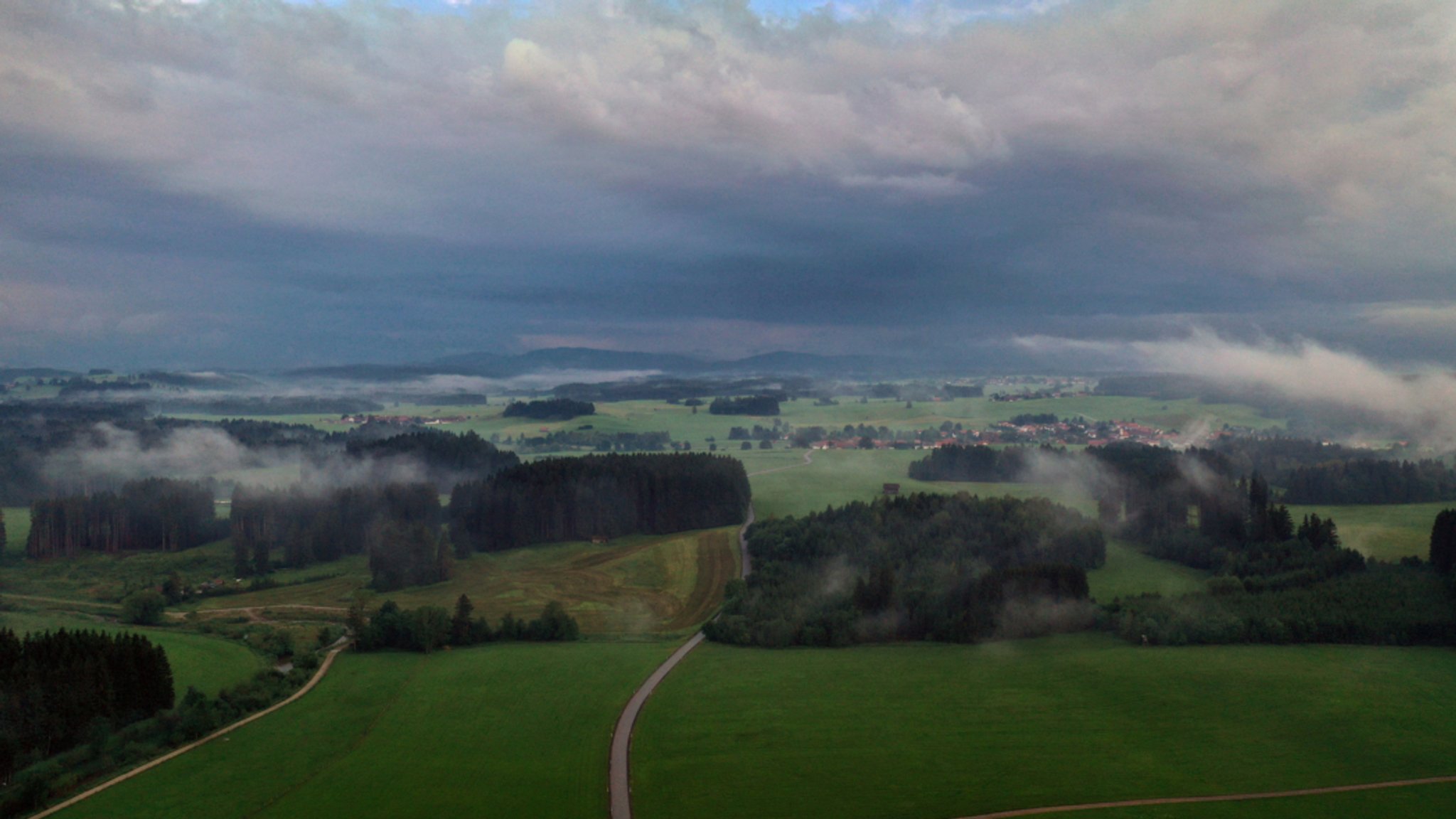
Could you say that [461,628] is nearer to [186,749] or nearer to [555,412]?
[186,749]

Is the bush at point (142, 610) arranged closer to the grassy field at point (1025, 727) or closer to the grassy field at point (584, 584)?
the grassy field at point (584, 584)

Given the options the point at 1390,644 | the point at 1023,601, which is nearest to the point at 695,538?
the point at 1023,601

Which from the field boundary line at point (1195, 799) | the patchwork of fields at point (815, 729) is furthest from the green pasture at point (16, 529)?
the field boundary line at point (1195, 799)

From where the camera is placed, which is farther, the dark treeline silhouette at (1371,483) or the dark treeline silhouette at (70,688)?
the dark treeline silhouette at (1371,483)

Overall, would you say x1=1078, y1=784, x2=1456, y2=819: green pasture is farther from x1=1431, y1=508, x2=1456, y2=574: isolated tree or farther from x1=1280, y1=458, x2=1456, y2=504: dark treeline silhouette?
x1=1280, y1=458, x2=1456, y2=504: dark treeline silhouette

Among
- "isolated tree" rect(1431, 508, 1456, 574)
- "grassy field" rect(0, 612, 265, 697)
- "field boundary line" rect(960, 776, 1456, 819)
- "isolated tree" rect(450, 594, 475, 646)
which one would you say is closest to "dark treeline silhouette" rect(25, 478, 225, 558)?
"grassy field" rect(0, 612, 265, 697)

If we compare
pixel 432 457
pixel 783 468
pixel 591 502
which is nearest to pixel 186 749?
pixel 591 502
